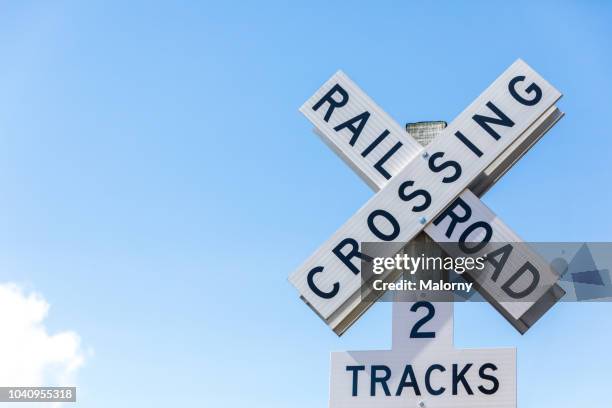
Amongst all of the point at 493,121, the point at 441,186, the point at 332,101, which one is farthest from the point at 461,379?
the point at 332,101

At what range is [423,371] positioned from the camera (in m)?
8.29

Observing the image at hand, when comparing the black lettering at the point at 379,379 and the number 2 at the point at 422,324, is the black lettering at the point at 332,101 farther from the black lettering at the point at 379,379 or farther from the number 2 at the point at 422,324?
the black lettering at the point at 379,379

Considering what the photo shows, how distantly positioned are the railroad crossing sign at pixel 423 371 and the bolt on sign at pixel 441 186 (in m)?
0.44

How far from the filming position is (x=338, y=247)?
8688 mm

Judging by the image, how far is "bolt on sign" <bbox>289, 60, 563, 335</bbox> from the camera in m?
8.50

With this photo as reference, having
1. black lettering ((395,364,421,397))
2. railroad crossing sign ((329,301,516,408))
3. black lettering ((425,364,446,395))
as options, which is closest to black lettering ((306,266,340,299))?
railroad crossing sign ((329,301,516,408))

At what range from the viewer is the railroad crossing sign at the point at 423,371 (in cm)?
811

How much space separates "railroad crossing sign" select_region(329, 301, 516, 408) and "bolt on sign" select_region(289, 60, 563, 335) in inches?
17.2

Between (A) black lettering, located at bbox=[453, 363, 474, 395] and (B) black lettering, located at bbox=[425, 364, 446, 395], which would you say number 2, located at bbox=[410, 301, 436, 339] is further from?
(A) black lettering, located at bbox=[453, 363, 474, 395]

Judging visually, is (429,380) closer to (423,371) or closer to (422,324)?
(423,371)

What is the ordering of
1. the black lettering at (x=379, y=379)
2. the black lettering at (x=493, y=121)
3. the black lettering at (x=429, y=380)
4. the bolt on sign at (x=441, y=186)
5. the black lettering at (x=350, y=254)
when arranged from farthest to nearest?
the black lettering at (x=493, y=121) < the black lettering at (x=350, y=254) < the bolt on sign at (x=441, y=186) < the black lettering at (x=379, y=379) < the black lettering at (x=429, y=380)

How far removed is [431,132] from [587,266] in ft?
6.59

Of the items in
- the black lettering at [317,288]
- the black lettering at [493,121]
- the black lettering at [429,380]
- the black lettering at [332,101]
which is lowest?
the black lettering at [429,380]

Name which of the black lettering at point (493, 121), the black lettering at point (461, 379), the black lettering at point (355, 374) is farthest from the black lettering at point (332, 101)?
the black lettering at point (461, 379)
